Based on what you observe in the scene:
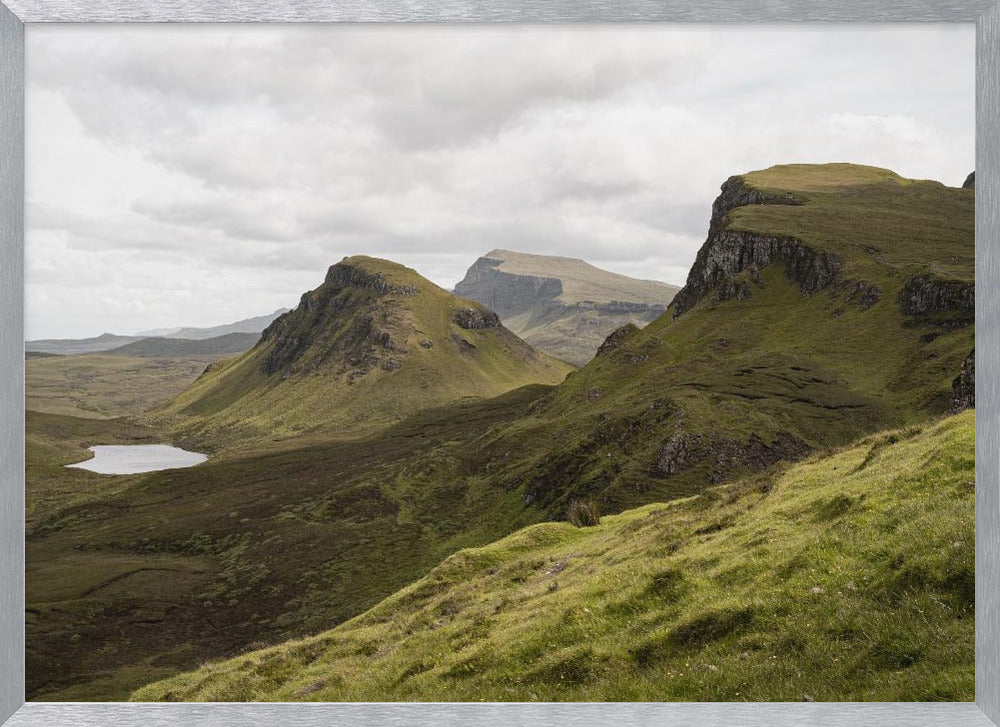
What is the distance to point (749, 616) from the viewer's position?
39.4ft

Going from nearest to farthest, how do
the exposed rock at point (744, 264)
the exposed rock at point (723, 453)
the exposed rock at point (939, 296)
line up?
the exposed rock at point (723, 453) → the exposed rock at point (939, 296) → the exposed rock at point (744, 264)

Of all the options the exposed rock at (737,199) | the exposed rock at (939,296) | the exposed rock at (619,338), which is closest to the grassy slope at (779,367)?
the exposed rock at (619,338)

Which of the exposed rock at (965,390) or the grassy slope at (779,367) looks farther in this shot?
the grassy slope at (779,367)

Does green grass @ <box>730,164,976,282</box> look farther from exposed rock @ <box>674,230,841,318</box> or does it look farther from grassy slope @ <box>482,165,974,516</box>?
exposed rock @ <box>674,230,841,318</box>

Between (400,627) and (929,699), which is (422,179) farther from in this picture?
(929,699)

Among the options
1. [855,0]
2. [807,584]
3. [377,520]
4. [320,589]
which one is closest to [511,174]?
[855,0]

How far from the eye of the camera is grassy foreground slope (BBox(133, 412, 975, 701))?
35.3ft

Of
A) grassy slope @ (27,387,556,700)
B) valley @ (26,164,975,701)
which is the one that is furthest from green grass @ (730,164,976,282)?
grassy slope @ (27,387,556,700)

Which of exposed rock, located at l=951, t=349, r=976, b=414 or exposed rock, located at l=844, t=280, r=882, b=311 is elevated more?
exposed rock, located at l=844, t=280, r=882, b=311

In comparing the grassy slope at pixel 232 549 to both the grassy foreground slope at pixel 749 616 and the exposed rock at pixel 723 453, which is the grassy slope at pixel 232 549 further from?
the grassy foreground slope at pixel 749 616

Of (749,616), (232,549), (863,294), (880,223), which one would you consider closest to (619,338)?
(863,294)

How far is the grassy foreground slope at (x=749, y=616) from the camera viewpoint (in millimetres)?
10766

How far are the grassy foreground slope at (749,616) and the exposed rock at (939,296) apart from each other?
87758 millimetres

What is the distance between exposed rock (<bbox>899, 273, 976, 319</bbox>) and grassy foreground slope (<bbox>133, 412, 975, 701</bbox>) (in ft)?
288
